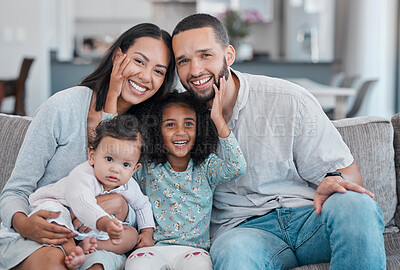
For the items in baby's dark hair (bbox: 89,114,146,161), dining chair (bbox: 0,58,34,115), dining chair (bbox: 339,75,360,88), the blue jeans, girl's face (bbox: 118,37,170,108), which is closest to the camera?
the blue jeans

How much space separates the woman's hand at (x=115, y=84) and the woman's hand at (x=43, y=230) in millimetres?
392

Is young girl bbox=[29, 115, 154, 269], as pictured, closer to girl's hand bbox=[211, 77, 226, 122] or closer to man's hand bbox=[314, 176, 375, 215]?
girl's hand bbox=[211, 77, 226, 122]

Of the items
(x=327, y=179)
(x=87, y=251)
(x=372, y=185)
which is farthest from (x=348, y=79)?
(x=87, y=251)

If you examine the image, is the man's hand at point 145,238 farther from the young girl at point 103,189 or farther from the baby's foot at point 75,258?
the baby's foot at point 75,258

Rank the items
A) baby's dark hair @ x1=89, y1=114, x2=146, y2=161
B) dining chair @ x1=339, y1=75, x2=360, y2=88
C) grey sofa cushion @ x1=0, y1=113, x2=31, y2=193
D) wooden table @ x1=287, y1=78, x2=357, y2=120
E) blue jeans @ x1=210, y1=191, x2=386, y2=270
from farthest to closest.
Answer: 1. dining chair @ x1=339, y1=75, x2=360, y2=88
2. wooden table @ x1=287, y1=78, x2=357, y2=120
3. grey sofa cushion @ x1=0, y1=113, x2=31, y2=193
4. baby's dark hair @ x1=89, y1=114, x2=146, y2=161
5. blue jeans @ x1=210, y1=191, x2=386, y2=270

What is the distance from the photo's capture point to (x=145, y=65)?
163cm

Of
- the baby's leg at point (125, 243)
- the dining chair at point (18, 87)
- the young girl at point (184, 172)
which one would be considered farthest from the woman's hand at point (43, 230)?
the dining chair at point (18, 87)

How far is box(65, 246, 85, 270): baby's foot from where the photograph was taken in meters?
1.30

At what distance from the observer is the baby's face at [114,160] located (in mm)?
1489

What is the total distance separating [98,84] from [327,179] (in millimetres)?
799

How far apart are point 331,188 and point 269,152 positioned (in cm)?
28


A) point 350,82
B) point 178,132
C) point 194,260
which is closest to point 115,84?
point 178,132

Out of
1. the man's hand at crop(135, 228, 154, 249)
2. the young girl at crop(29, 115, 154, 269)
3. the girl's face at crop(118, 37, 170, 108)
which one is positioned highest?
the girl's face at crop(118, 37, 170, 108)

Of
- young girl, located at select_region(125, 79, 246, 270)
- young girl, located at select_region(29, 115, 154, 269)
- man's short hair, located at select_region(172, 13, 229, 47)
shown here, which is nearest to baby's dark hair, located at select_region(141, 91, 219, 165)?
young girl, located at select_region(125, 79, 246, 270)
